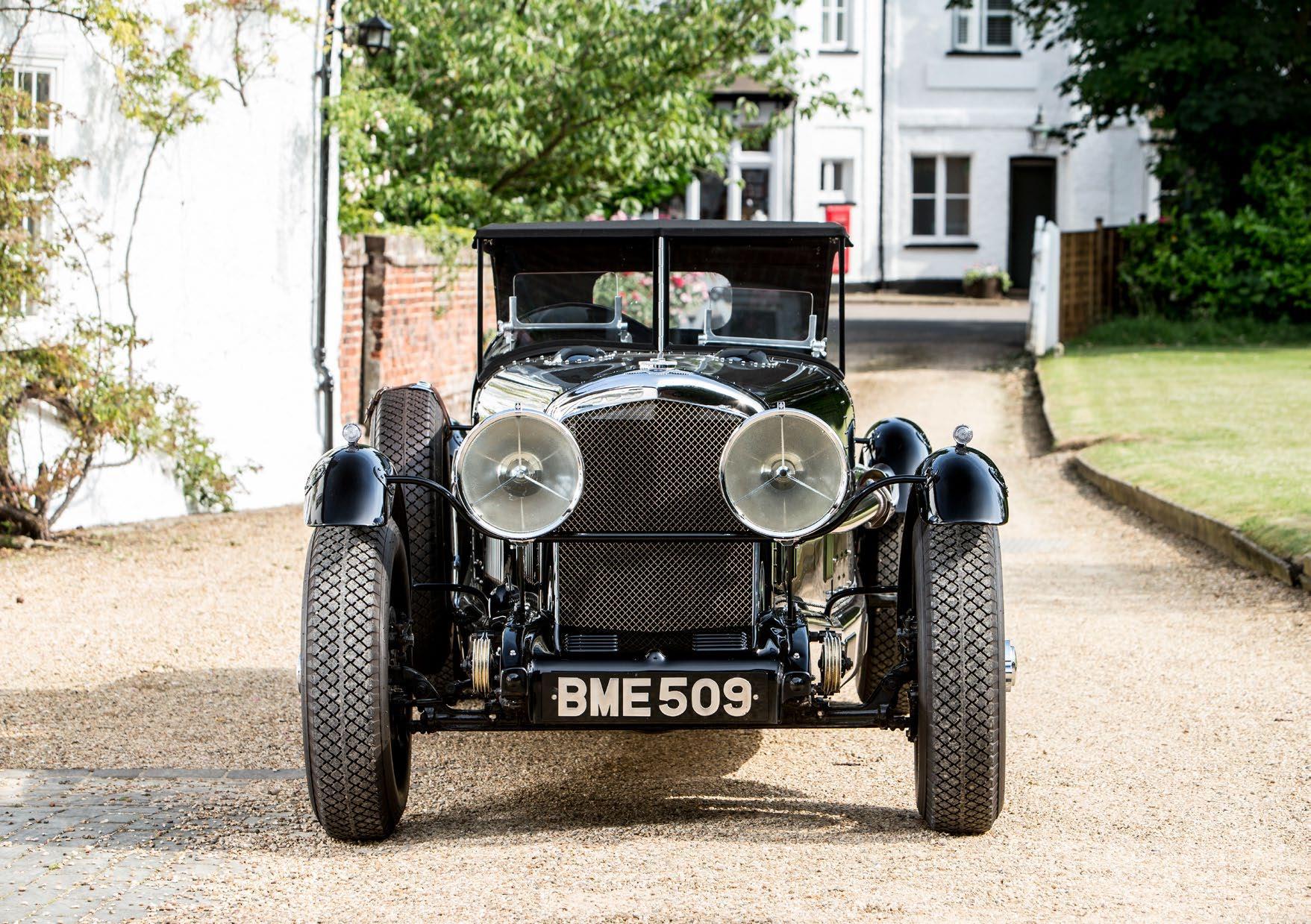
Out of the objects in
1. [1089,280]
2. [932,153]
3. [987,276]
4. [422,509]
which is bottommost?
[422,509]

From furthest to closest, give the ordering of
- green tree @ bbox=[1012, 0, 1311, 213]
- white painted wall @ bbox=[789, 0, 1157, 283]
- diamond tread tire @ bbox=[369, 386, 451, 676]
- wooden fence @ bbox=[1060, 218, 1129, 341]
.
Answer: white painted wall @ bbox=[789, 0, 1157, 283]
wooden fence @ bbox=[1060, 218, 1129, 341]
green tree @ bbox=[1012, 0, 1311, 213]
diamond tread tire @ bbox=[369, 386, 451, 676]

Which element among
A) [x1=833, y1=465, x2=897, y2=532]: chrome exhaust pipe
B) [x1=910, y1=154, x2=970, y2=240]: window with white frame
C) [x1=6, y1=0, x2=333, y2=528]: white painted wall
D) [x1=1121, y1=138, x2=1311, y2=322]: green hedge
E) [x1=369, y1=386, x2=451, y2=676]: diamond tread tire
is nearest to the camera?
[x1=833, y1=465, x2=897, y2=532]: chrome exhaust pipe

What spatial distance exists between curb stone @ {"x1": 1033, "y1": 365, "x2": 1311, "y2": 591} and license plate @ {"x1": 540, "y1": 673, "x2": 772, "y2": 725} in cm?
502

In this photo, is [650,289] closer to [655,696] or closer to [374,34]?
[655,696]

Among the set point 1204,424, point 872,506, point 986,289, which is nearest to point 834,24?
point 986,289

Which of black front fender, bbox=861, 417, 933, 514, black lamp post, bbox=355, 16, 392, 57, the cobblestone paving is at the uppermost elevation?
black lamp post, bbox=355, 16, 392, 57

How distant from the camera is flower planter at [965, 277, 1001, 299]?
35062 mm

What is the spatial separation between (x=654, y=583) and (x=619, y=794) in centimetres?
75

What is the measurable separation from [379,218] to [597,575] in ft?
31.0

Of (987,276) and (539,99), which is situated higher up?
(539,99)

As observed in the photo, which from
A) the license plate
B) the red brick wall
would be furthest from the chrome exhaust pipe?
the red brick wall

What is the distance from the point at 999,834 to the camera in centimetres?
481

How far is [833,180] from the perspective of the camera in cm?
3625

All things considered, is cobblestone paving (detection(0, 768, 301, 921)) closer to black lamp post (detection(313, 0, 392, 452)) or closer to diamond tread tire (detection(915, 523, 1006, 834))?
diamond tread tire (detection(915, 523, 1006, 834))
